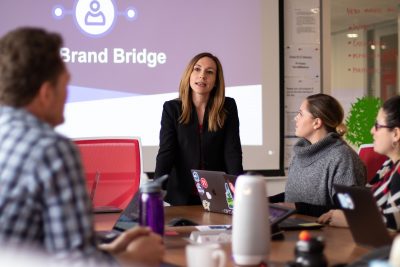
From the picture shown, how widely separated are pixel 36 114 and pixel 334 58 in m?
4.30

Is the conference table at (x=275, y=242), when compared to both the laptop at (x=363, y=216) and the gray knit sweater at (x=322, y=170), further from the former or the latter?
the gray knit sweater at (x=322, y=170)

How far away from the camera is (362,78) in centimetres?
546

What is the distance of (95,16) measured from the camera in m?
4.50

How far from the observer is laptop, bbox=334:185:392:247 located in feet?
5.81

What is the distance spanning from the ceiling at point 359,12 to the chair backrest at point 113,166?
8.63ft

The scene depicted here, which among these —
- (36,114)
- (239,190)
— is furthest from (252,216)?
(36,114)

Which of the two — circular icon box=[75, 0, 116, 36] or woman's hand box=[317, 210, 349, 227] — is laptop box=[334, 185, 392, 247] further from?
circular icon box=[75, 0, 116, 36]

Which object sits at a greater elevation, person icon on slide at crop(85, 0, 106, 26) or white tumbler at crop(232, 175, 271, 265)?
person icon on slide at crop(85, 0, 106, 26)

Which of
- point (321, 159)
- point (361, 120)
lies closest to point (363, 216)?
point (321, 159)

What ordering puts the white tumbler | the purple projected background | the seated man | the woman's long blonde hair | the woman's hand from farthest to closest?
1. the purple projected background
2. the woman's long blonde hair
3. the woman's hand
4. the white tumbler
5. the seated man

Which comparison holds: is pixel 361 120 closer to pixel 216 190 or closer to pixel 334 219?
pixel 216 190

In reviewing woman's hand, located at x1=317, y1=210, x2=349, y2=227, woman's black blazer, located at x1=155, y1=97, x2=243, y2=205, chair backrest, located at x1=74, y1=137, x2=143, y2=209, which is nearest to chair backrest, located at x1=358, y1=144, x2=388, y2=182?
woman's black blazer, located at x1=155, y1=97, x2=243, y2=205

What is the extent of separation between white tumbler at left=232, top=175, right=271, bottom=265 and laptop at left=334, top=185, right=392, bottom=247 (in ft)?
1.15

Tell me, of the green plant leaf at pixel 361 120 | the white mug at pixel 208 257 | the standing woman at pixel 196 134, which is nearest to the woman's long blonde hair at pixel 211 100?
the standing woman at pixel 196 134
